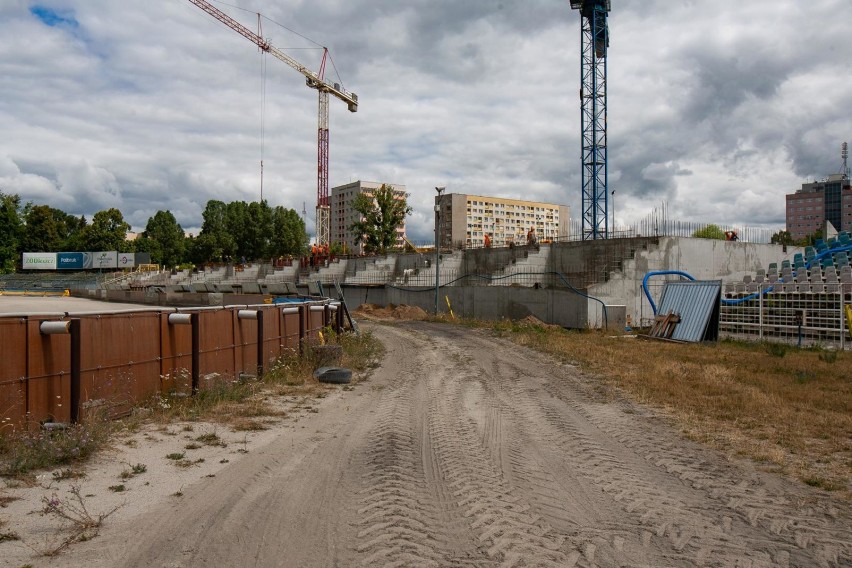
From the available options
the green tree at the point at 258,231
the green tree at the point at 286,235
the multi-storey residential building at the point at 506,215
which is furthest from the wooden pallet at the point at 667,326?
the multi-storey residential building at the point at 506,215

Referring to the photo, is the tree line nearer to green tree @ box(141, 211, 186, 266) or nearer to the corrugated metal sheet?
green tree @ box(141, 211, 186, 266)

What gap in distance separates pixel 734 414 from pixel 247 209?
8206 cm

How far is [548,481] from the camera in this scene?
6.30 m

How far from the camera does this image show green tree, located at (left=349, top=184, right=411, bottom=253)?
64875 mm

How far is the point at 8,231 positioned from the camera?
78812 millimetres

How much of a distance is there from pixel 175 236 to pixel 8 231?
26403 millimetres

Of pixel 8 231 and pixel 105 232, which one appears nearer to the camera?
pixel 8 231

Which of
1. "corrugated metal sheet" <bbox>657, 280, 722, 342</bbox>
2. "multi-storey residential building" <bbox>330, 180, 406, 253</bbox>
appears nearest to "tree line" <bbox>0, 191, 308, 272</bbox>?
"corrugated metal sheet" <bbox>657, 280, 722, 342</bbox>

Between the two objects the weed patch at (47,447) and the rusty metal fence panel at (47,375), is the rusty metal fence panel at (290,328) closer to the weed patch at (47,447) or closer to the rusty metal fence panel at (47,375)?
the rusty metal fence panel at (47,375)

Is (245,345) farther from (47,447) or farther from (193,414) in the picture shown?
(47,447)

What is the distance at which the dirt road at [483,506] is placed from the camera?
4.52 metres

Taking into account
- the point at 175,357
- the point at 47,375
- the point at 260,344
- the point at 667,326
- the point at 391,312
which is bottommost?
the point at 391,312

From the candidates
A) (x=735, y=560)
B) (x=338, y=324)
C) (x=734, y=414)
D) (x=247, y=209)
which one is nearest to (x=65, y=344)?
(x=735, y=560)

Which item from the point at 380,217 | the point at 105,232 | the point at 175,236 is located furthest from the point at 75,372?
the point at 175,236
